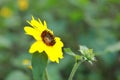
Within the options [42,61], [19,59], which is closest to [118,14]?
[19,59]

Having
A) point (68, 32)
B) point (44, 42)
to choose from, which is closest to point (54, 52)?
point (44, 42)

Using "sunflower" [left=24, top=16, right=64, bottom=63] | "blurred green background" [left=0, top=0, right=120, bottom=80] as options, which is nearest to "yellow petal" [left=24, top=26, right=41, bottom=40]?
"sunflower" [left=24, top=16, right=64, bottom=63]

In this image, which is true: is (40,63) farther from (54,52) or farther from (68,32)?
(68,32)

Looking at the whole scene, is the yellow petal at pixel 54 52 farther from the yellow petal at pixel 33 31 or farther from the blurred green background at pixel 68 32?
the blurred green background at pixel 68 32

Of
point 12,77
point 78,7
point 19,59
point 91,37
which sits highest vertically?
point 78,7

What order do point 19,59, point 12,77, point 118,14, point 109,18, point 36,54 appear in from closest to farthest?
point 36,54 < point 12,77 < point 19,59 < point 118,14 < point 109,18

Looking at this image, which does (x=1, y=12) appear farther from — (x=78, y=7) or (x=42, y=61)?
(x=42, y=61)

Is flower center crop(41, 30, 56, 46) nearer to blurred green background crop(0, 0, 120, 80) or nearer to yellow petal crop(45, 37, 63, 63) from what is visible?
yellow petal crop(45, 37, 63, 63)

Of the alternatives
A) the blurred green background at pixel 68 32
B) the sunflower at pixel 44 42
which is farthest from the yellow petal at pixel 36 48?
the blurred green background at pixel 68 32
